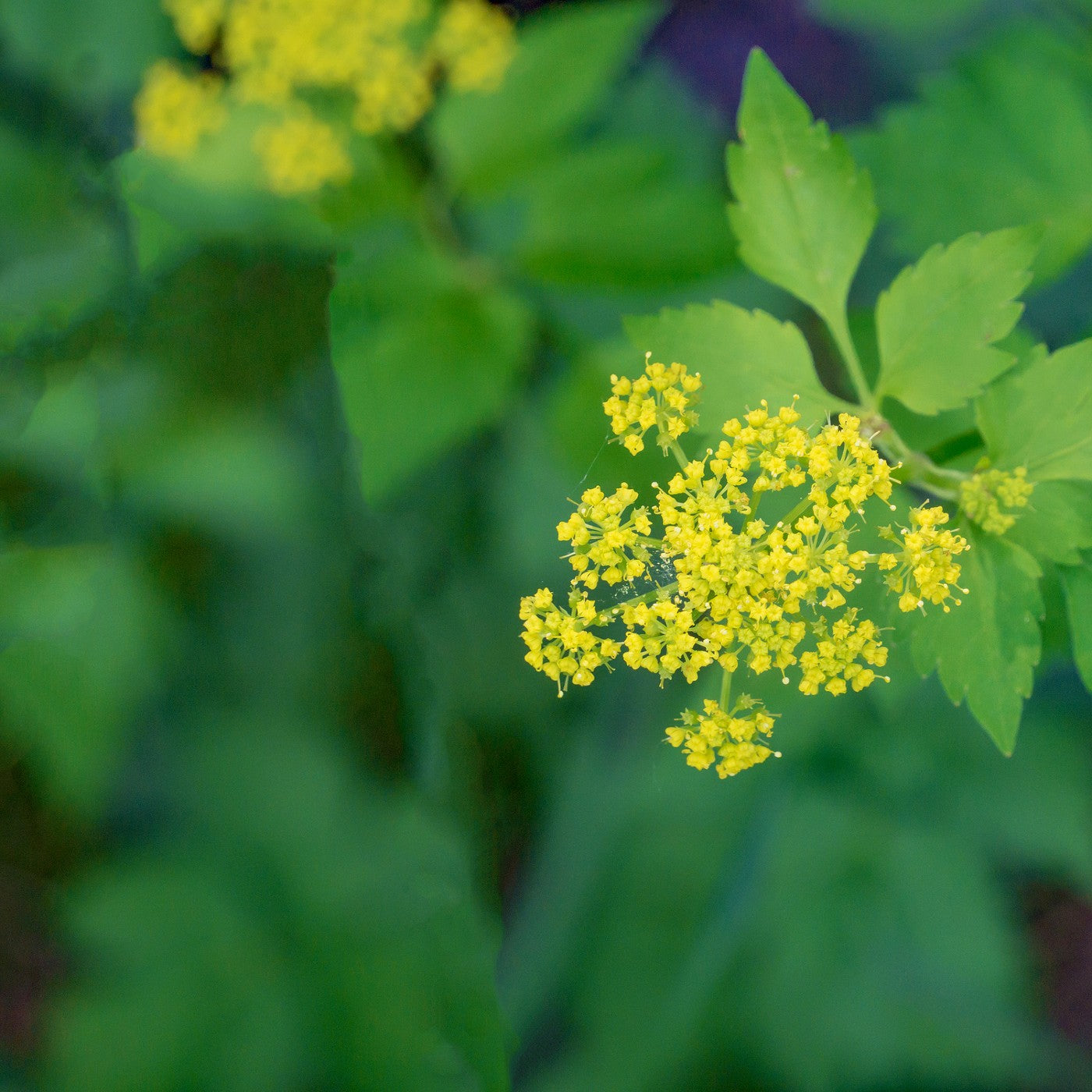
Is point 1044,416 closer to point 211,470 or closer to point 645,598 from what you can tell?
point 645,598

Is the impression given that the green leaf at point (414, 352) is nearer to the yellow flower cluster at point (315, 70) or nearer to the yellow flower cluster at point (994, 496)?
the yellow flower cluster at point (315, 70)

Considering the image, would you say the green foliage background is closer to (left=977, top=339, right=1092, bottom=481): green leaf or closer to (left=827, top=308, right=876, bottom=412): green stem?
(left=827, top=308, right=876, bottom=412): green stem

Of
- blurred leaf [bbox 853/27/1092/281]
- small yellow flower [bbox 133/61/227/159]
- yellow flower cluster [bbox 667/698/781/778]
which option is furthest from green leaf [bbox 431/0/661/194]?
yellow flower cluster [bbox 667/698/781/778]

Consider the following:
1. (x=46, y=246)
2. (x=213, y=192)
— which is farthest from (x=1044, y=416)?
(x=46, y=246)

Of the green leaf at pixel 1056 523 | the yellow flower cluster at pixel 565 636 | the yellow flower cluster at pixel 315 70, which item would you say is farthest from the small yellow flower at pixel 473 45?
the green leaf at pixel 1056 523


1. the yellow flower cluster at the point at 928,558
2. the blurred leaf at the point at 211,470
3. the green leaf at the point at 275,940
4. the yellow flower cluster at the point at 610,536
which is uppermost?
the yellow flower cluster at the point at 610,536

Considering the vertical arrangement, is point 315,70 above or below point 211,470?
above
